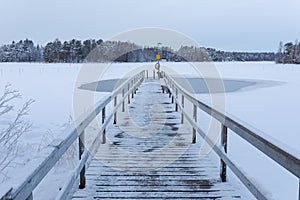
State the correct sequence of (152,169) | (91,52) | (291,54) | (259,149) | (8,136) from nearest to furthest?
1. (259,149)
2. (152,169)
3. (8,136)
4. (291,54)
5. (91,52)

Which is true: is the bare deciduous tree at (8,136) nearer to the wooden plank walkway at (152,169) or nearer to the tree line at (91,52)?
the wooden plank walkway at (152,169)

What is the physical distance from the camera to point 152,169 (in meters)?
4.31

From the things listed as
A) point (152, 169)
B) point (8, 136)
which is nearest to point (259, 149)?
point (152, 169)

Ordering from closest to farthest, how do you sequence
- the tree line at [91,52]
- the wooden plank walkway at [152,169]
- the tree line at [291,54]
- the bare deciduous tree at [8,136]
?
the wooden plank walkway at [152,169], the bare deciduous tree at [8,136], the tree line at [291,54], the tree line at [91,52]

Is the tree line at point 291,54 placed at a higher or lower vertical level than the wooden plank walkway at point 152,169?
higher

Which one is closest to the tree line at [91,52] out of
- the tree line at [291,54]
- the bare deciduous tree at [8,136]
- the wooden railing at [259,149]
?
the tree line at [291,54]

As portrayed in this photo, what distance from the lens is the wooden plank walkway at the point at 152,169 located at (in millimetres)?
3498

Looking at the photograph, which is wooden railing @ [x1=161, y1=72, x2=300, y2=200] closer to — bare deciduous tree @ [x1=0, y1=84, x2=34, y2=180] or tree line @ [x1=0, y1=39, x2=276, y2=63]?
bare deciduous tree @ [x1=0, y1=84, x2=34, y2=180]

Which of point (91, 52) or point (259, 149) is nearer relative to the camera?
point (259, 149)

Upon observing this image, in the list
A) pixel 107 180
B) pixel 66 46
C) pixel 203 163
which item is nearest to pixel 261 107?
pixel 203 163

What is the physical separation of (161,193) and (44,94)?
15.6 meters

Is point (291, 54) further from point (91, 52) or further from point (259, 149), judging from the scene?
point (259, 149)

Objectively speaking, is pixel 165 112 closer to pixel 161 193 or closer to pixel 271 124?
pixel 271 124

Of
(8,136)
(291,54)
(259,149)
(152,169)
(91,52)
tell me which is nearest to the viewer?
(259,149)
